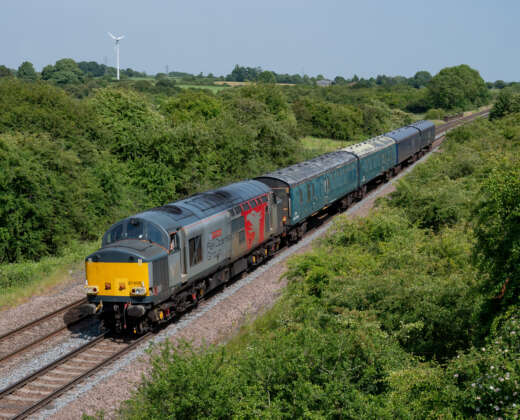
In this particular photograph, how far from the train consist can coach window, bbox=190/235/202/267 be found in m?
0.03

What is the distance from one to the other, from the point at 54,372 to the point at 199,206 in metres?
7.63

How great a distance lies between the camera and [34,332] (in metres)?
18.5

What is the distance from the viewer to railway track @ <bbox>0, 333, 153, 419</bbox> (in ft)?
44.9

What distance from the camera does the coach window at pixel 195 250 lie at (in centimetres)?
1894

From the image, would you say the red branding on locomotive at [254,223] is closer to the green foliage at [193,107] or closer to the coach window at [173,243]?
the coach window at [173,243]

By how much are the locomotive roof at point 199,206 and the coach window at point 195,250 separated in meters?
0.67

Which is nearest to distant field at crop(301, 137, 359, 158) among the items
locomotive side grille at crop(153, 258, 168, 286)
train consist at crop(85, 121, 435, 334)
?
train consist at crop(85, 121, 435, 334)

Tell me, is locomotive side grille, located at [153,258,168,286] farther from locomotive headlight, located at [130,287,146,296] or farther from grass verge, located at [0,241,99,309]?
grass verge, located at [0,241,99,309]

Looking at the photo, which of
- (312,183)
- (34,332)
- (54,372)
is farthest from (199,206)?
(312,183)

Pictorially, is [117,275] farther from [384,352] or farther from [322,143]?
[322,143]

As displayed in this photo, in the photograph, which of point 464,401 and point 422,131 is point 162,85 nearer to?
point 422,131

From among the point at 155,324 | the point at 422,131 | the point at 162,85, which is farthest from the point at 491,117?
the point at 162,85

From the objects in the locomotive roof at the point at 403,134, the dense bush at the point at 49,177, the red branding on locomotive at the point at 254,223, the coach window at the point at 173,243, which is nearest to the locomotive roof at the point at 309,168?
the red branding on locomotive at the point at 254,223

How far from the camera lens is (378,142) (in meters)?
45.4
